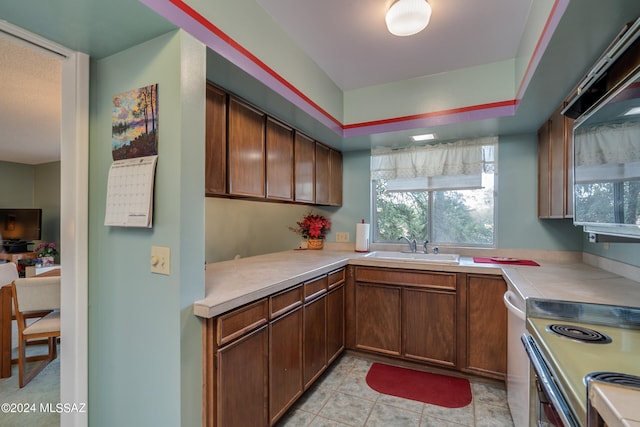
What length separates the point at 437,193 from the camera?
2996mm

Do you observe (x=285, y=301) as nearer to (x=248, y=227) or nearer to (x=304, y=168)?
(x=304, y=168)

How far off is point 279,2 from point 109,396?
2236mm

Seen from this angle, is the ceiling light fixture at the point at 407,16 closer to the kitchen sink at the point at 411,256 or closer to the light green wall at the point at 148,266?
the light green wall at the point at 148,266

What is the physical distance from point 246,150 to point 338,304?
1.46m

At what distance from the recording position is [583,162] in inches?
52.2

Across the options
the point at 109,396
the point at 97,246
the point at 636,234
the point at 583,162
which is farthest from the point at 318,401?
the point at 583,162

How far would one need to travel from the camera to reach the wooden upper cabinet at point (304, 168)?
2.53m

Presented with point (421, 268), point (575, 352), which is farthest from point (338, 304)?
point (575, 352)

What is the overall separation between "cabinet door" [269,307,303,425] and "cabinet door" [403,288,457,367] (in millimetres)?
1009

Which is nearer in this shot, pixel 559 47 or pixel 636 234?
pixel 636 234

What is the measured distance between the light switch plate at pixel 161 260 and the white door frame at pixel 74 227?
46 cm

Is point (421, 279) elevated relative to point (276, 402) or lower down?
elevated

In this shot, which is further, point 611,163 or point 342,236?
point 342,236

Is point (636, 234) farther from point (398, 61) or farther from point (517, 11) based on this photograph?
point (398, 61)
